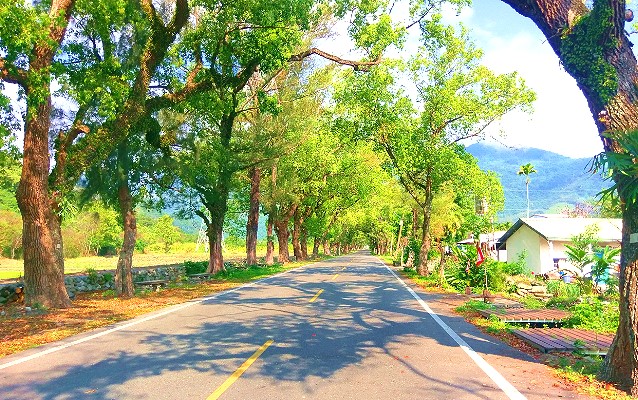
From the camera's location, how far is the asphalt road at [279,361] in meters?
6.30

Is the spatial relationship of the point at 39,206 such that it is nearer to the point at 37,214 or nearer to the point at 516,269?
the point at 37,214

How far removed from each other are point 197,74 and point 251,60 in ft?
6.50

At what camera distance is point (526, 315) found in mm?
12797

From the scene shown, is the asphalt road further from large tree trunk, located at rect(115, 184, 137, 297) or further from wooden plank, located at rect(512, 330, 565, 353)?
large tree trunk, located at rect(115, 184, 137, 297)

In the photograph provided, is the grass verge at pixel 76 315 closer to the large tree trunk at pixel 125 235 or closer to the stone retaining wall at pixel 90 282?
the large tree trunk at pixel 125 235

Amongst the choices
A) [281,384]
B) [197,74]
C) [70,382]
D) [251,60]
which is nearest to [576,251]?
[251,60]

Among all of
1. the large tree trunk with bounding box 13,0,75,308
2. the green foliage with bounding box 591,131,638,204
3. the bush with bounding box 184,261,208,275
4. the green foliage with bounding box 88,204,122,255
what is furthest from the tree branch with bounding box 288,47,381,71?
the green foliage with bounding box 88,204,122,255

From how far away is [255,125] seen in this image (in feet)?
99.3

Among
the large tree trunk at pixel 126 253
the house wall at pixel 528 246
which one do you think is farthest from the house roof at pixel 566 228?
the large tree trunk at pixel 126 253

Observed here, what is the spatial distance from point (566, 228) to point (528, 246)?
2.64 metres

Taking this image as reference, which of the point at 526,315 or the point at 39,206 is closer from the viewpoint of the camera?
the point at 526,315

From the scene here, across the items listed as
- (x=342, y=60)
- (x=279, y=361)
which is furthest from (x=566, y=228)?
(x=279, y=361)

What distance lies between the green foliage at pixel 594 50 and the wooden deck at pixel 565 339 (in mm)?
3913

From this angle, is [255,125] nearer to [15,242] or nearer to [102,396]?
[102,396]
